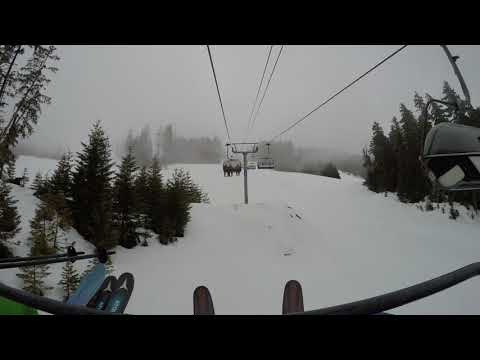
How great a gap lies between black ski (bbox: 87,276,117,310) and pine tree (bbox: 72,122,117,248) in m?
4.60

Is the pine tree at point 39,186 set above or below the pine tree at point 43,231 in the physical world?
above

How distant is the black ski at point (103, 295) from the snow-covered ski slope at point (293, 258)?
104 inches

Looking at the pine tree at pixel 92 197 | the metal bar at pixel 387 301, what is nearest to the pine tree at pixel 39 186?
the pine tree at pixel 92 197

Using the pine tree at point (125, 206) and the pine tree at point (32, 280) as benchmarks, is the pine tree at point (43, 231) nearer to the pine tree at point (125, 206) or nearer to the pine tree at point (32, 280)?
the pine tree at point (32, 280)

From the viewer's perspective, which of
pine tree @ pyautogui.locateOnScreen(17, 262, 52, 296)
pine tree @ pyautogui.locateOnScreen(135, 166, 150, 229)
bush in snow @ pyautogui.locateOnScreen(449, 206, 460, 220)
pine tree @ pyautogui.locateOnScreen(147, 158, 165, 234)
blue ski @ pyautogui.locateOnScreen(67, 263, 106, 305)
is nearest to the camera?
blue ski @ pyautogui.locateOnScreen(67, 263, 106, 305)

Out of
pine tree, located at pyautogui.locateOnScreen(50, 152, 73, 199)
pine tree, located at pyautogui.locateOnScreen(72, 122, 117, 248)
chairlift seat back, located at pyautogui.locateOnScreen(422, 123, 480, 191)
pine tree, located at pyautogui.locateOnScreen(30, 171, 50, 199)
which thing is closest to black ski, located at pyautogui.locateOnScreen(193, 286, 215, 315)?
chairlift seat back, located at pyautogui.locateOnScreen(422, 123, 480, 191)

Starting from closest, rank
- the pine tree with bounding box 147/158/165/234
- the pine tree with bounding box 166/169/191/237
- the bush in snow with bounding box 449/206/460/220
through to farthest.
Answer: the bush in snow with bounding box 449/206/460/220 → the pine tree with bounding box 147/158/165/234 → the pine tree with bounding box 166/169/191/237

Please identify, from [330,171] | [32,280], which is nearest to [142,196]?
[32,280]

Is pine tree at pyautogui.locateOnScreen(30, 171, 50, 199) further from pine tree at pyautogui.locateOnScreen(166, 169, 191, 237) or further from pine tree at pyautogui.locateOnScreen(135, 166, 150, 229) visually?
pine tree at pyautogui.locateOnScreen(166, 169, 191, 237)

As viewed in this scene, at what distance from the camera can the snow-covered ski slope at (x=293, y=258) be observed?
4707 millimetres

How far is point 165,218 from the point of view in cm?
777

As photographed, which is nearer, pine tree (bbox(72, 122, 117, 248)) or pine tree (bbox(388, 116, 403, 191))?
pine tree (bbox(72, 122, 117, 248))

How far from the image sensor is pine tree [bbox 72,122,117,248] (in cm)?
586
